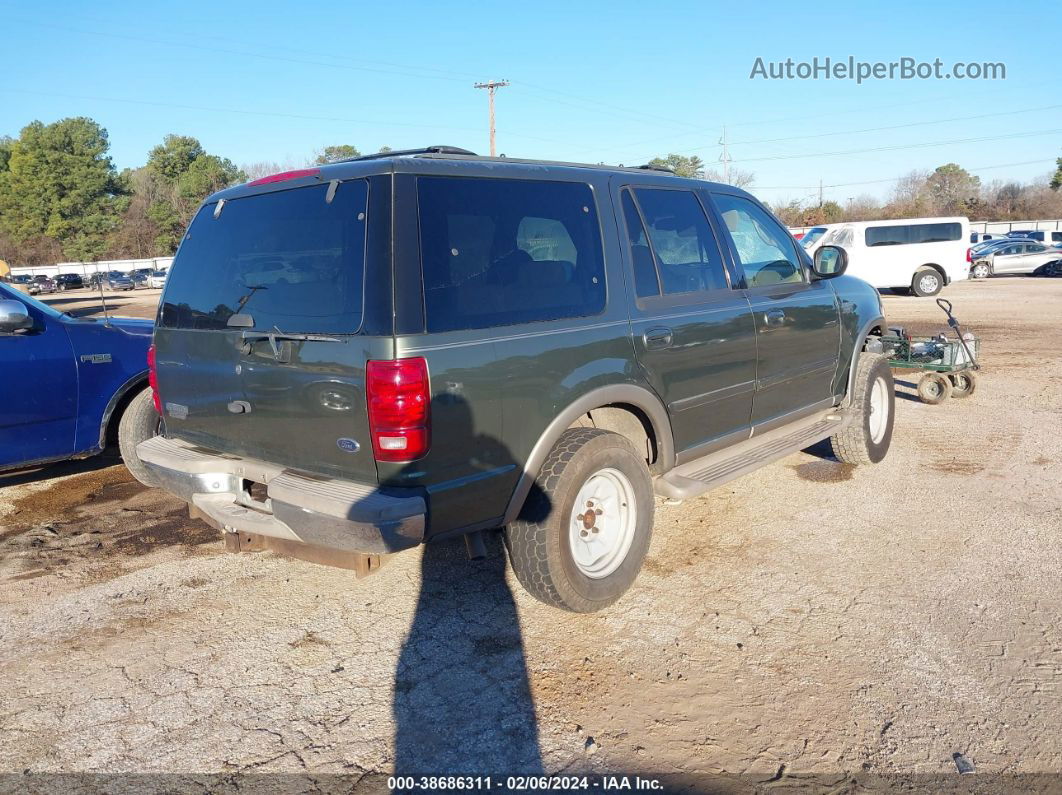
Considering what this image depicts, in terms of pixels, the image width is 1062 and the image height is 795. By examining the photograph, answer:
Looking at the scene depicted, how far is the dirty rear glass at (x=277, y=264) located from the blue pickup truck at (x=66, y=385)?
1638 mm

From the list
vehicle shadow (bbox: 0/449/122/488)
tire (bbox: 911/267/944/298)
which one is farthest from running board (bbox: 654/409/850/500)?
tire (bbox: 911/267/944/298)

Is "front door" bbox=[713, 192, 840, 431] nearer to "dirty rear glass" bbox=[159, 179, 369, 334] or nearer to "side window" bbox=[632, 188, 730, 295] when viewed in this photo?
"side window" bbox=[632, 188, 730, 295]

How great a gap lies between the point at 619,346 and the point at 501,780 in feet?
6.50

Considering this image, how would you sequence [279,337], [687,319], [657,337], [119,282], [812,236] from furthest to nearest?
[119,282], [812,236], [687,319], [657,337], [279,337]

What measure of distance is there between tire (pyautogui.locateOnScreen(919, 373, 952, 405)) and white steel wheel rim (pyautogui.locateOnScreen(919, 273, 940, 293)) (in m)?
15.5

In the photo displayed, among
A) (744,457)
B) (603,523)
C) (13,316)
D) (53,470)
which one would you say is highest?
(13,316)

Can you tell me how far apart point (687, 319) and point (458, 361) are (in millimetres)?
1613

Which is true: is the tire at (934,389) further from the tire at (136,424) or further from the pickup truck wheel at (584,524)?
the tire at (136,424)

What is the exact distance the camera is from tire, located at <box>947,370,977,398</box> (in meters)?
8.43

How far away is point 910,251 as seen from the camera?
21953 millimetres

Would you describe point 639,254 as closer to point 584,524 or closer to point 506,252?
point 506,252

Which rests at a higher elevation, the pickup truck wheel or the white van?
the white van

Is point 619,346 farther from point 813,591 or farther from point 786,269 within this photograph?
point 786,269

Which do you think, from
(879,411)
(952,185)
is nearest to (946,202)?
(952,185)
